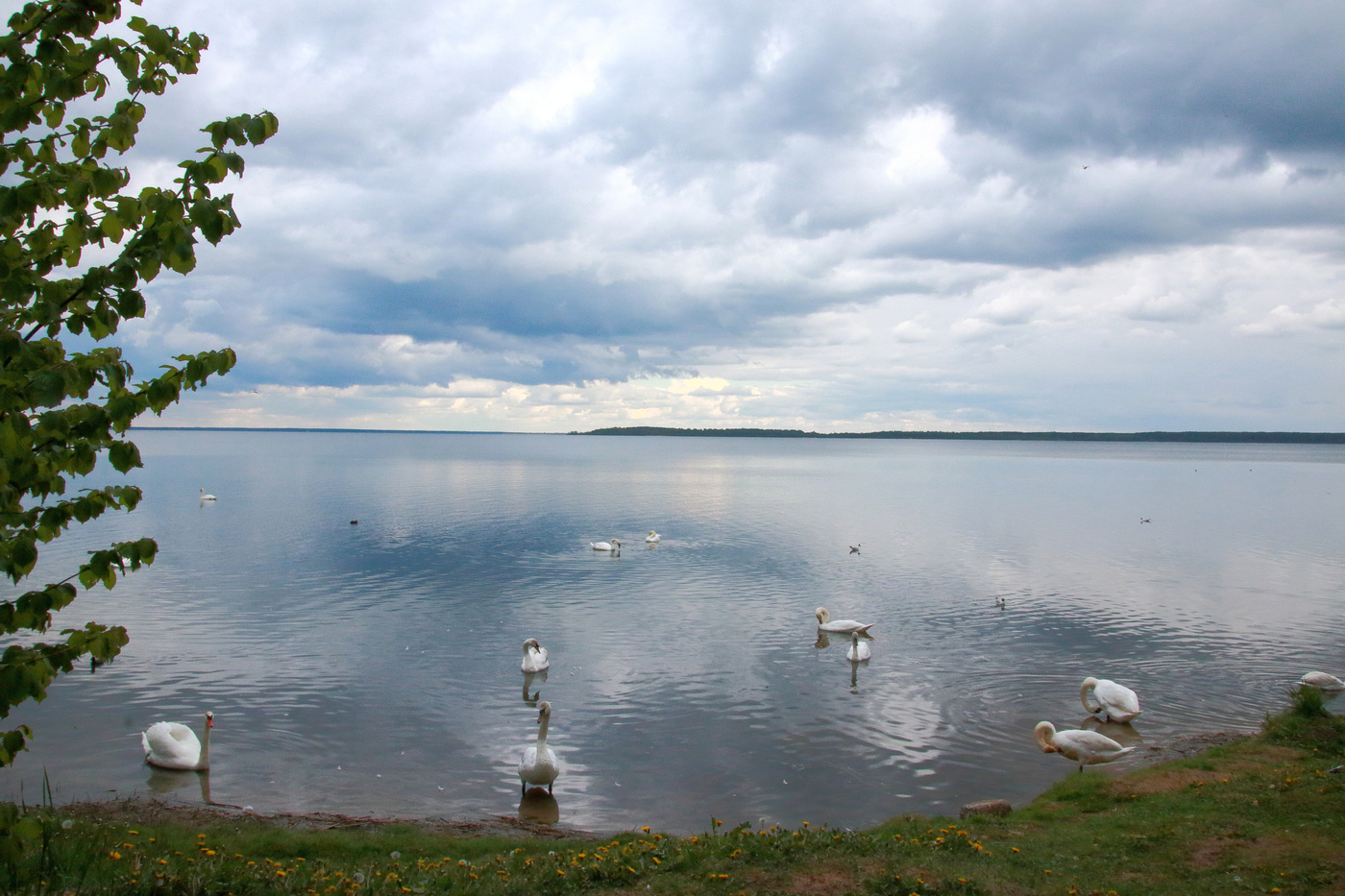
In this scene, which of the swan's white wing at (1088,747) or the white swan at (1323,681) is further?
the white swan at (1323,681)

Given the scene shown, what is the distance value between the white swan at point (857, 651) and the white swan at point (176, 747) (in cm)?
1657

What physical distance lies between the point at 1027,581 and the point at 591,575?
781 inches

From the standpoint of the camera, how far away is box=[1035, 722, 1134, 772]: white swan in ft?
56.3

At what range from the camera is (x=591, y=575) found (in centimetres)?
3797

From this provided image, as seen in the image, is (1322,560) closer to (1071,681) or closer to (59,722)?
(1071,681)

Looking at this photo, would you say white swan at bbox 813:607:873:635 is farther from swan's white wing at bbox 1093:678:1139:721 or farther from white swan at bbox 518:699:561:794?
white swan at bbox 518:699:561:794

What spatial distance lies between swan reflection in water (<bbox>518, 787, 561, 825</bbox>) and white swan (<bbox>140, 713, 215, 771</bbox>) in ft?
20.5

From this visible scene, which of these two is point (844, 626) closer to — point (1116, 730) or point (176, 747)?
point (1116, 730)

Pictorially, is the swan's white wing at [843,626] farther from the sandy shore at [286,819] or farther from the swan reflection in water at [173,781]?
the swan reflection in water at [173,781]

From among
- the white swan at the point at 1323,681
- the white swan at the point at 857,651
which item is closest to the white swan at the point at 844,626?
the white swan at the point at 857,651

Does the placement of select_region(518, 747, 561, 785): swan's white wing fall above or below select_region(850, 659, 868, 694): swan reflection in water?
above

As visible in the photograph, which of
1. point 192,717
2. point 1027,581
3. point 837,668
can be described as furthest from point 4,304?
point 1027,581

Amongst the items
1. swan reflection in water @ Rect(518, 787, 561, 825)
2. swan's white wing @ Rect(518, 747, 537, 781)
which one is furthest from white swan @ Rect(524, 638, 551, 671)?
swan reflection in water @ Rect(518, 787, 561, 825)

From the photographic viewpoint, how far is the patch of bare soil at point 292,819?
13.2 m
